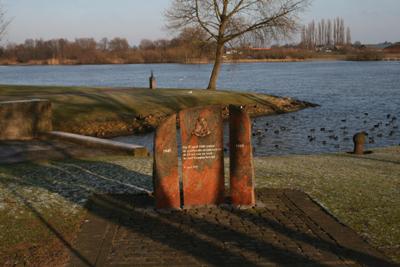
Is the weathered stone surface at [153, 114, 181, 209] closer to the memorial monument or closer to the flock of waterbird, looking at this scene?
the memorial monument

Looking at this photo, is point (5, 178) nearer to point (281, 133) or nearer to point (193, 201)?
point (193, 201)

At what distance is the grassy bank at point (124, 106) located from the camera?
24.4 metres

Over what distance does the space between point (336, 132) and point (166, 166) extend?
18.8 meters

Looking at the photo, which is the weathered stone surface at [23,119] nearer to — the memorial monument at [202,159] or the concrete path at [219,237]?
the concrete path at [219,237]

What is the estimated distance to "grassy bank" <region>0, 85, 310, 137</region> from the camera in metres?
24.4

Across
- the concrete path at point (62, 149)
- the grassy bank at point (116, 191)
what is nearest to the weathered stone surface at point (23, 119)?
the concrete path at point (62, 149)

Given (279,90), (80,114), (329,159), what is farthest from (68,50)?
(329,159)

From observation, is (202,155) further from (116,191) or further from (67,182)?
(67,182)

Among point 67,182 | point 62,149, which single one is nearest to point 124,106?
point 62,149

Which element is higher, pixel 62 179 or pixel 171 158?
pixel 171 158

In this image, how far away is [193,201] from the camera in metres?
7.68

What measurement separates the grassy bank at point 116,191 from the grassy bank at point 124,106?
1244cm

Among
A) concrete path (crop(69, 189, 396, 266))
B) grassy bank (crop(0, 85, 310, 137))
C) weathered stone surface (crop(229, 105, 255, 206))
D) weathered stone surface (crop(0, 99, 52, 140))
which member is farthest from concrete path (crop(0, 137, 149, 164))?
grassy bank (crop(0, 85, 310, 137))

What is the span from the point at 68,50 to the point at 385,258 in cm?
19081
